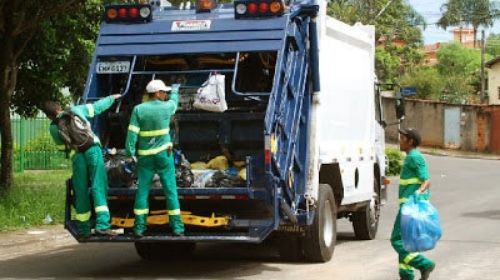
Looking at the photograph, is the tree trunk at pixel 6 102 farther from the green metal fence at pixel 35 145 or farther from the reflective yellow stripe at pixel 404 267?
the green metal fence at pixel 35 145

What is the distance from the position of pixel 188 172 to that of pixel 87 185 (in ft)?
3.42

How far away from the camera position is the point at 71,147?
946 centimetres

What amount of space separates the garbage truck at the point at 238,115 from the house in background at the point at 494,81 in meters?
54.2

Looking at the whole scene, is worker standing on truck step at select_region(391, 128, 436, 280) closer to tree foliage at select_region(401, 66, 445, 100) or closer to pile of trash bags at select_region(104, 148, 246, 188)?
pile of trash bags at select_region(104, 148, 246, 188)

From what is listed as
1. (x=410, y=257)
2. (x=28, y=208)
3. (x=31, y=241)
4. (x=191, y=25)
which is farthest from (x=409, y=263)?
(x=28, y=208)

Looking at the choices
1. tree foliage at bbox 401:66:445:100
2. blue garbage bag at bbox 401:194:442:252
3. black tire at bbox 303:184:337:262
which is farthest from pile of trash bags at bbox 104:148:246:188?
tree foliage at bbox 401:66:445:100

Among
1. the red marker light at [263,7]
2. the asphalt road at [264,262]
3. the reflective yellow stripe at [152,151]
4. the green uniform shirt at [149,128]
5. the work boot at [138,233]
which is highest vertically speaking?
the red marker light at [263,7]

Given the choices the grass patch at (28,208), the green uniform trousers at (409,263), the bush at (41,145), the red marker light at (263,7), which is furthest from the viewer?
the bush at (41,145)

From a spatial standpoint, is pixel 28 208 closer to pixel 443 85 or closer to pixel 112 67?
pixel 112 67

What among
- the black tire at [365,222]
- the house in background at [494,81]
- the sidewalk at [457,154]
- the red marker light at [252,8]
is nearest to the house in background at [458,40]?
the house in background at [494,81]

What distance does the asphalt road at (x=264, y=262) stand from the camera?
386 inches

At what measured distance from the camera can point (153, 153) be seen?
29.9 feet

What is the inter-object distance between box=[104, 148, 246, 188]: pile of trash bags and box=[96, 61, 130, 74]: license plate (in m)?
0.86

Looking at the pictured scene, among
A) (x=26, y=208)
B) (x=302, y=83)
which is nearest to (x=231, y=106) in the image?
(x=302, y=83)
